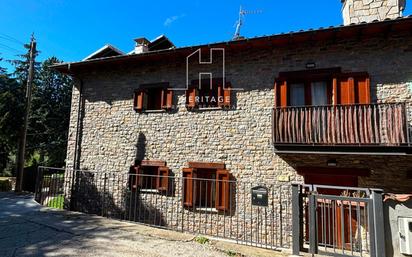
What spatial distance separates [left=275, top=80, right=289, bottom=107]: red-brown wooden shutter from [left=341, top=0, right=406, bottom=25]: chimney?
355 cm

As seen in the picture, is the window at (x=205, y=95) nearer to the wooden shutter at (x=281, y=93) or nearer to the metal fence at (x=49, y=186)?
the wooden shutter at (x=281, y=93)

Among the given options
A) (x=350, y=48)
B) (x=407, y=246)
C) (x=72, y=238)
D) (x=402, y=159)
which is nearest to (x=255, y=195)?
(x=407, y=246)

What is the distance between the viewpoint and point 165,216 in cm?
970

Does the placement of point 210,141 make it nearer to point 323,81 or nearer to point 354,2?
point 323,81

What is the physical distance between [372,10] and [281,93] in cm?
433

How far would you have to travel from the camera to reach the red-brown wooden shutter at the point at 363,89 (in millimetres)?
7867

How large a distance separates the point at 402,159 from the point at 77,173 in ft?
36.2

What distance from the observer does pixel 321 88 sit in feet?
28.3

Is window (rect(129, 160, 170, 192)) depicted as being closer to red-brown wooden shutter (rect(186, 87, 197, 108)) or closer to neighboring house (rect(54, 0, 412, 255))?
neighboring house (rect(54, 0, 412, 255))

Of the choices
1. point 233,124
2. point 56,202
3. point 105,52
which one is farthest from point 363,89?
point 56,202

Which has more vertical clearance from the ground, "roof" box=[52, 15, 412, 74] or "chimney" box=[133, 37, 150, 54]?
"chimney" box=[133, 37, 150, 54]

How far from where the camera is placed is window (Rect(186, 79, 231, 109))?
9.64 meters

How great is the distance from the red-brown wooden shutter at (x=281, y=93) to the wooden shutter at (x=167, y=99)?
3.74 meters

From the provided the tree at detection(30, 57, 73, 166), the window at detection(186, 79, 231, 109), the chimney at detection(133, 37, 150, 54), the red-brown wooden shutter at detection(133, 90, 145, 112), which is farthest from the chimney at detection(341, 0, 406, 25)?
the tree at detection(30, 57, 73, 166)
